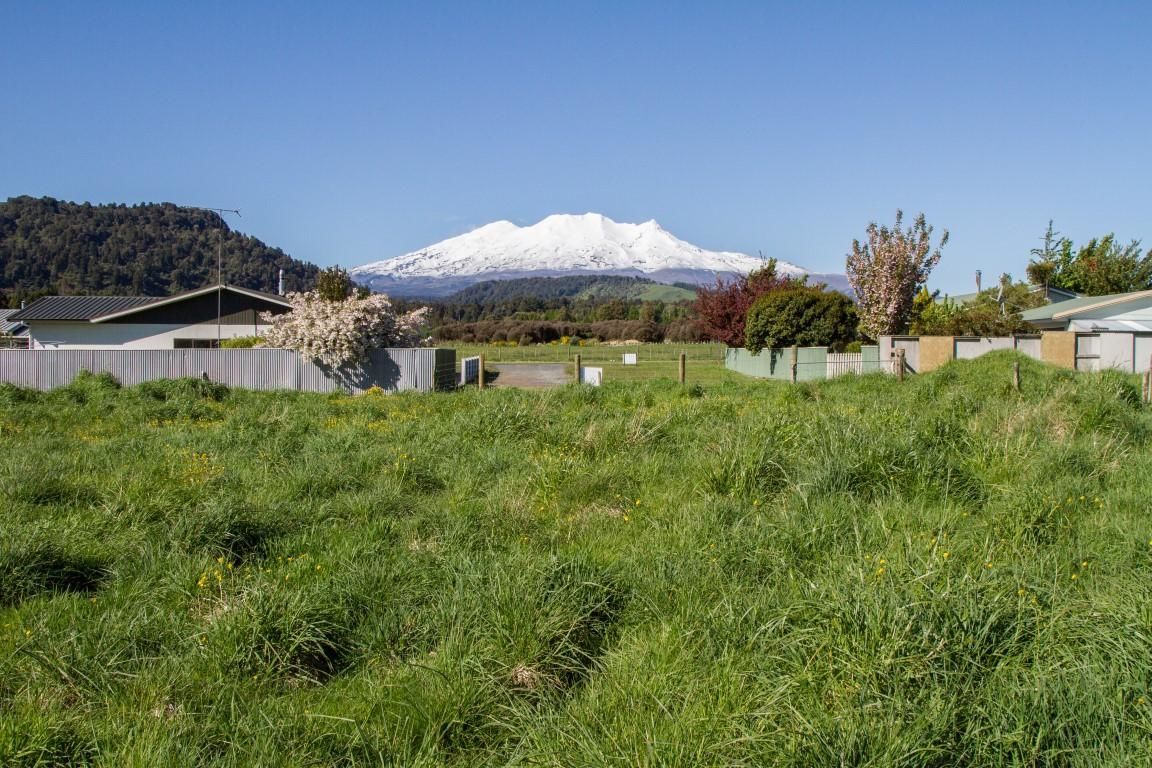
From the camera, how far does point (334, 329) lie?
2486cm

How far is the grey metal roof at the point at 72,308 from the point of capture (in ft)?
126

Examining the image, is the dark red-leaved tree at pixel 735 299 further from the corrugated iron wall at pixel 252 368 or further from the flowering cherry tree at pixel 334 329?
the flowering cherry tree at pixel 334 329

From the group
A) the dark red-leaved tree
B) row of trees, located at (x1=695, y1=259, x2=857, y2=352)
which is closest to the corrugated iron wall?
row of trees, located at (x1=695, y1=259, x2=857, y2=352)

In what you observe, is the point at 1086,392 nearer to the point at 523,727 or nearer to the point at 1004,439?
the point at 1004,439

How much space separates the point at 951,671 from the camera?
3.16 meters

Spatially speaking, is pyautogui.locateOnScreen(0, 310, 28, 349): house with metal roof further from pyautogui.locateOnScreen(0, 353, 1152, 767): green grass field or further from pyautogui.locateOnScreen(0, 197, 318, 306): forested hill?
pyautogui.locateOnScreen(0, 353, 1152, 767): green grass field

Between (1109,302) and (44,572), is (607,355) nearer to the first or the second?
(1109,302)

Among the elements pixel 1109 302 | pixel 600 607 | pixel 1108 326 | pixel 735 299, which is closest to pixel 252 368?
pixel 735 299

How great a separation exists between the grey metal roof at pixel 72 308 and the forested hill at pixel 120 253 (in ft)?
163

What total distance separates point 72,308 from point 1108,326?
47578mm

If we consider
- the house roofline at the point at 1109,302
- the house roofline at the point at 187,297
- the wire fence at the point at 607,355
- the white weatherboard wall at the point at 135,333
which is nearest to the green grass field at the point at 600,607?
the house roofline at the point at 1109,302

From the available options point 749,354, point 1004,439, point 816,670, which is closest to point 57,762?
point 816,670

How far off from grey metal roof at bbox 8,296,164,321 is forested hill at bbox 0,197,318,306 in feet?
163

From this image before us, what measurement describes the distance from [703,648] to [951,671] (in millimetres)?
1089
